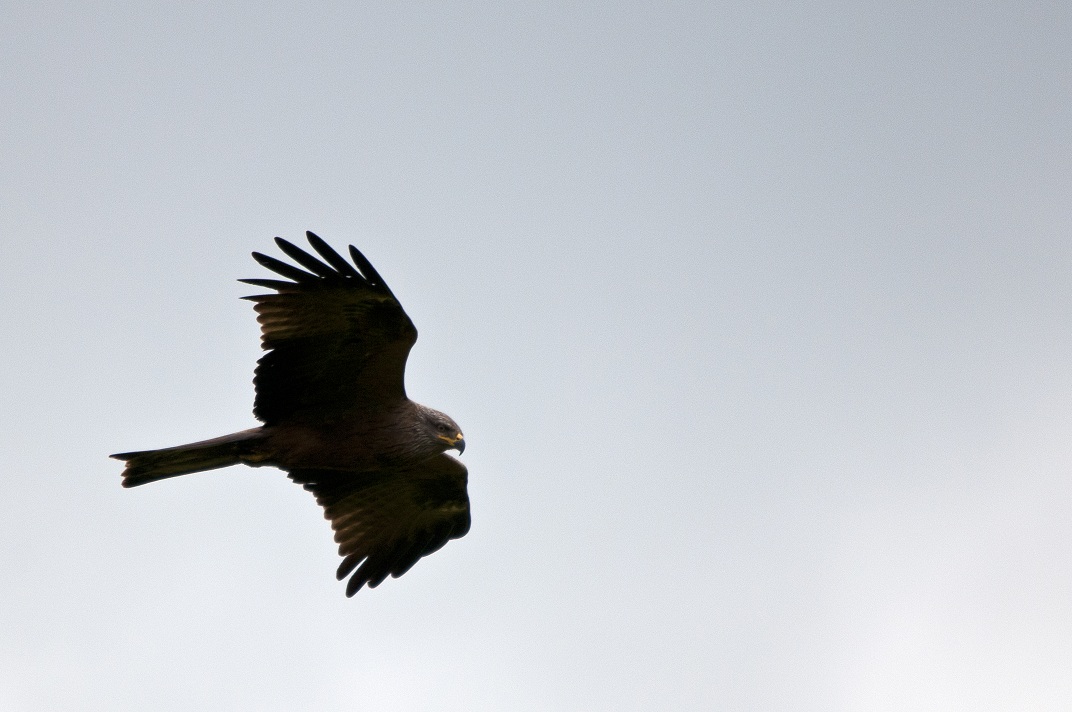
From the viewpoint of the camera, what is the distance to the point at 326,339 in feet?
28.1

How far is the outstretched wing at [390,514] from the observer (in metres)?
9.94

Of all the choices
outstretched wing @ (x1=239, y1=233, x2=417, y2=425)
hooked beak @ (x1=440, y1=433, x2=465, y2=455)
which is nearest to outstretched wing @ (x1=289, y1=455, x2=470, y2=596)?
hooked beak @ (x1=440, y1=433, x2=465, y2=455)

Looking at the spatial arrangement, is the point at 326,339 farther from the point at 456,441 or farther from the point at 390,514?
the point at 390,514

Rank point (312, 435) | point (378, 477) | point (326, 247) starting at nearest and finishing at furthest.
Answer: point (326, 247), point (312, 435), point (378, 477)

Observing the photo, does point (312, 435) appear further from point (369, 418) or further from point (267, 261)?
point (267, 261)

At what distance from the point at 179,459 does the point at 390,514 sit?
2399mm

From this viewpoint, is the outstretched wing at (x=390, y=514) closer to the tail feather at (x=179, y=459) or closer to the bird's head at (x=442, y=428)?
the bird's head at (x=442, y=428)

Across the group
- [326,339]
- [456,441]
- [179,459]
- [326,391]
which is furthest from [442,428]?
[179,459]

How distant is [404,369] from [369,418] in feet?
1.76

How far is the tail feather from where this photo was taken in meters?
8.29

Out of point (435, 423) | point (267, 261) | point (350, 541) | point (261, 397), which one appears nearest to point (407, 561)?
point (350, 541)

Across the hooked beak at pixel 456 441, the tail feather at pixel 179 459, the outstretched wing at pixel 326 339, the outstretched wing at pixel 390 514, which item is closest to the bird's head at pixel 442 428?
the hooked beak at pixel 456 441

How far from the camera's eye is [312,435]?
8.81 m

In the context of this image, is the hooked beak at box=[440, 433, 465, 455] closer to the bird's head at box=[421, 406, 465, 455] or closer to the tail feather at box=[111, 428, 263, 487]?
the bird's head at box=[421, 406, 465, 455]
